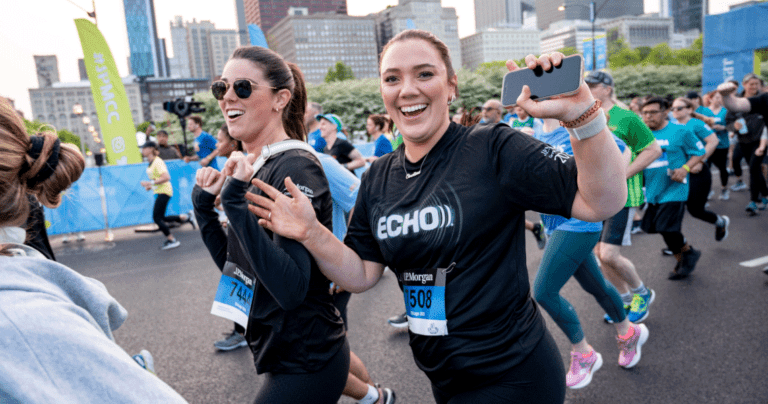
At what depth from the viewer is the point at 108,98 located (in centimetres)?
1206

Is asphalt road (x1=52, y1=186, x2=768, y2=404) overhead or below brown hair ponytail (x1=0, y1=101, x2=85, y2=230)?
below

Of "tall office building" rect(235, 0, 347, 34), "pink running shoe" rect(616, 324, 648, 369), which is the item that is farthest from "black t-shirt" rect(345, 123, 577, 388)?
"tall office building" rect(235, 0, 347, 34)

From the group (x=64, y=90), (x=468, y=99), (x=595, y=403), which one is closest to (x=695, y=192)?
(x=595, y=403)

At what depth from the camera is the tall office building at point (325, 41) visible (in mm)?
137250

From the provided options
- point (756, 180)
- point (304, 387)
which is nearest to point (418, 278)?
point (304, 387)

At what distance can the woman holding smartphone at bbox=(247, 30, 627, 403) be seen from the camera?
1481 mm

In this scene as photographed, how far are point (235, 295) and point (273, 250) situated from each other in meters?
0.52

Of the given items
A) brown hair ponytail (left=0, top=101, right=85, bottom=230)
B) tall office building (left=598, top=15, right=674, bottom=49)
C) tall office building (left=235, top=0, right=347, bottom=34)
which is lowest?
brown hair ponytail (left=0, top=101, right=85, bottom=230)

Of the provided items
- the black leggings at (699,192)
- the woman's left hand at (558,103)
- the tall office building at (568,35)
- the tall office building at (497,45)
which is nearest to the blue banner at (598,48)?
the black leggings at (699,192)

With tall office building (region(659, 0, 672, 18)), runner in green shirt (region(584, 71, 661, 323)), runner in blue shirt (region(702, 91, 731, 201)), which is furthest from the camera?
tall office building (region(659, 0, 672, 18))

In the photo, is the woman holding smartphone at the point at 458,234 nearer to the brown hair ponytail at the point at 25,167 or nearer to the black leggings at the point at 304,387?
the black leggings at the point at 304,387

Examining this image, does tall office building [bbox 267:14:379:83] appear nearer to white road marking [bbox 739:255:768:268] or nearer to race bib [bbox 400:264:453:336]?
white road marking [bbox 739:255:768:268]

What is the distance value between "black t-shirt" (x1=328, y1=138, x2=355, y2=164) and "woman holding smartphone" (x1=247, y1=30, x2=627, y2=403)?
476 cm

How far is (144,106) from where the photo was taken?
149 meters
